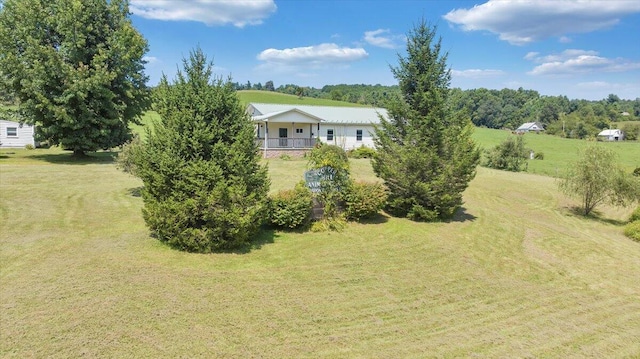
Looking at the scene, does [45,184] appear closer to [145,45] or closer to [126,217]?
[126,217]

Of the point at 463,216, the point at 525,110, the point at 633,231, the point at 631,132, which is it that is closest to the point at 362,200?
the point at 463,216

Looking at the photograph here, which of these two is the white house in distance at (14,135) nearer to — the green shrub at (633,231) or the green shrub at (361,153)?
the green shrub at (361,153)

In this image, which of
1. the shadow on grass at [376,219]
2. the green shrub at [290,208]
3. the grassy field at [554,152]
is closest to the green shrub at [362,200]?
the shadow on grass at [376,219]

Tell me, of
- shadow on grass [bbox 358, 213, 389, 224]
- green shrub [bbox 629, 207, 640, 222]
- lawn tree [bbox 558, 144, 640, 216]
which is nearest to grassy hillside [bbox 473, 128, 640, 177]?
lawn tree [bbox 558, 144, 640, 216]

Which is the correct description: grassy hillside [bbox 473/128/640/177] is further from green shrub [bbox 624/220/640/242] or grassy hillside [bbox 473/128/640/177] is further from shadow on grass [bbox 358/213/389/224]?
shadow on grass [bbox 358/213/389/224]

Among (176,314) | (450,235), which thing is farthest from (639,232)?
(176,314)

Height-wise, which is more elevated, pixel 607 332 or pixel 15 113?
pixel 15 113

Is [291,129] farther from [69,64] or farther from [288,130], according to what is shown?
[69,64]
